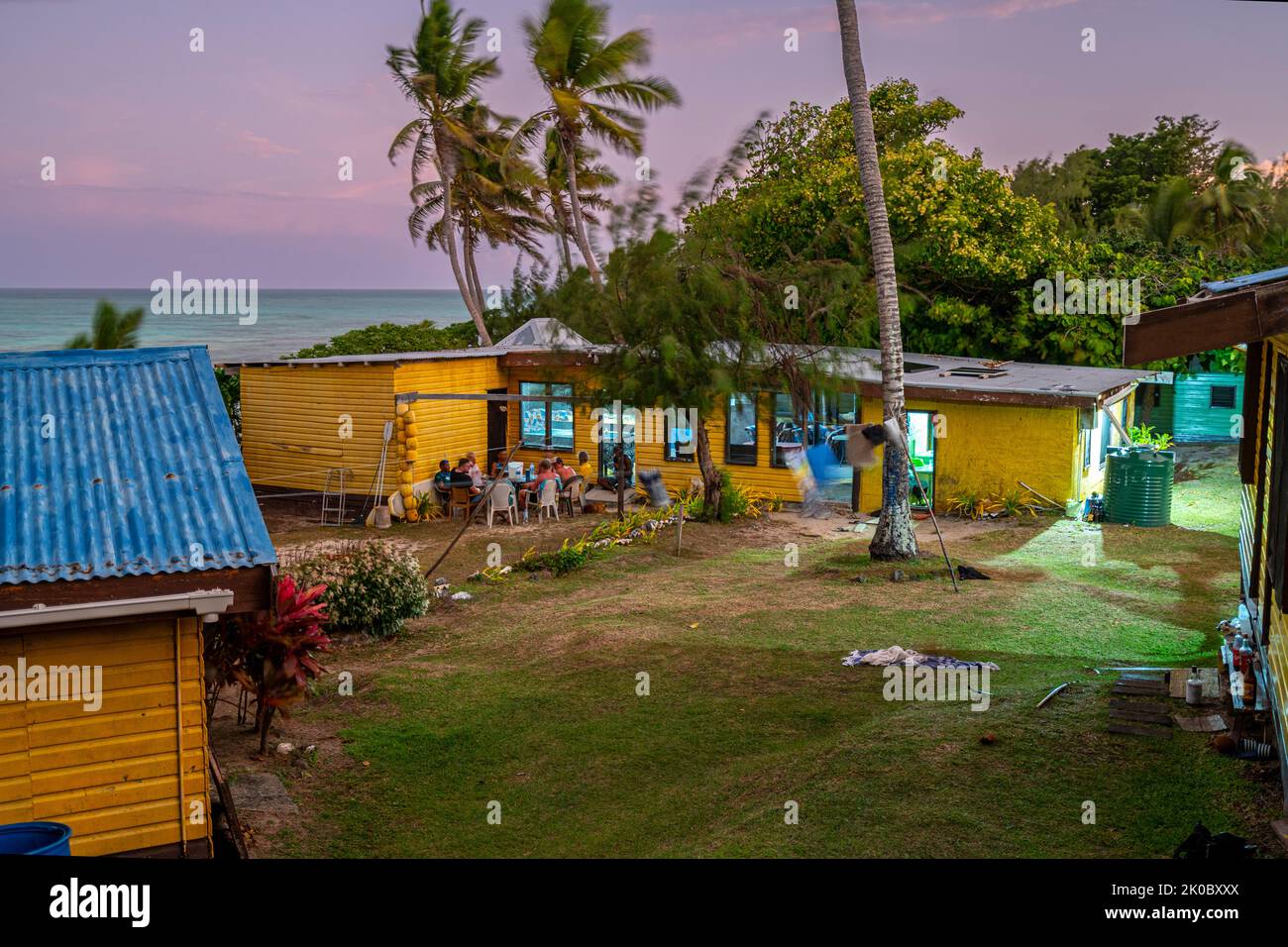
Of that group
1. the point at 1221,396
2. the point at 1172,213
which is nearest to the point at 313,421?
the point at 1221,396

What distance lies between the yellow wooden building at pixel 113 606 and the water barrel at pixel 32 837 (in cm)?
99

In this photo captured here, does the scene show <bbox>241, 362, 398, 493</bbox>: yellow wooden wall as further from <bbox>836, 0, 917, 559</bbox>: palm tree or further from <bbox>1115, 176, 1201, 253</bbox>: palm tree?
<bbox>1115, 176, 1201, 253</bbox>: palm tree

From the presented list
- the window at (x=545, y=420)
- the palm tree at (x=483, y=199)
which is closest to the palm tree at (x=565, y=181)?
the palm tree at (x=483, y=199)

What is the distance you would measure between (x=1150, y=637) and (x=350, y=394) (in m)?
15.8

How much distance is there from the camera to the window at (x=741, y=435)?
24.2m

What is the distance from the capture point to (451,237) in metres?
40.8

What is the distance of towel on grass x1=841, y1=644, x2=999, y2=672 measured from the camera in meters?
12.0

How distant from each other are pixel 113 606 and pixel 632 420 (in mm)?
18824

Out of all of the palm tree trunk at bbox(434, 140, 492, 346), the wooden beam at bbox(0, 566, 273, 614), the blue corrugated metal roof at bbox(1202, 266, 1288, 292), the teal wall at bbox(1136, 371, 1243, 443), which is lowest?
the wooden beam at bbox(0, 566, 273, 614)

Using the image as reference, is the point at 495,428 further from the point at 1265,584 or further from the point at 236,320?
the point at 236,320

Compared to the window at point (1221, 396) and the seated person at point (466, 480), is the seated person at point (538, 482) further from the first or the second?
the window at point (1221, 396)

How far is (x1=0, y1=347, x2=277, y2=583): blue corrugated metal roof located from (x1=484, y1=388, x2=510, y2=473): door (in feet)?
55.2

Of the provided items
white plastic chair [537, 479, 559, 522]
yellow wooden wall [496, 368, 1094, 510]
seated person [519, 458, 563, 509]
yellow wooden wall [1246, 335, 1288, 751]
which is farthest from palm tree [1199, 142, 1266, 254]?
yellow wooden wall [1246, 335, 1288, 751]
